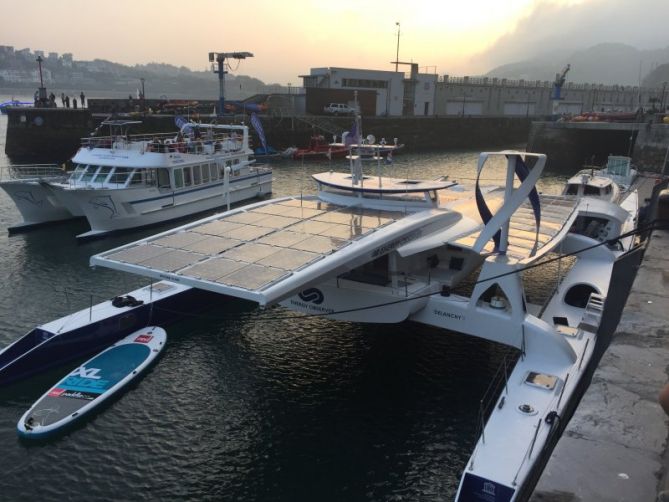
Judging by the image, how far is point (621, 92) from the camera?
128500mm

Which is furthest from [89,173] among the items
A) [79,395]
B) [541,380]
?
[541,380]

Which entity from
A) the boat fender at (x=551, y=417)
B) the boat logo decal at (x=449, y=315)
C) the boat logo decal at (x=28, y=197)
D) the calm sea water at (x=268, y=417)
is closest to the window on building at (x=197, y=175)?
the boat logo decal at (x=28, y=197)

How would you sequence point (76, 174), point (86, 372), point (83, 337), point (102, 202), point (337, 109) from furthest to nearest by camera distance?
1. point (337, 109)
2. point (76, 174)
3. point (102, 202)
4. point (83, 337)
5. point (86, 372)

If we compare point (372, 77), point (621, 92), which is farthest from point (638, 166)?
point (621, 92)

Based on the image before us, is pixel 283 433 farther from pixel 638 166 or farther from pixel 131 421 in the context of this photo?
pixel 638 166

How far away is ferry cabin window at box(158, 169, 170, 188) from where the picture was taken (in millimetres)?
35750

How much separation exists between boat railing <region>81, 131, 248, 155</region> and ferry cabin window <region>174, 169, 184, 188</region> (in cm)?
162

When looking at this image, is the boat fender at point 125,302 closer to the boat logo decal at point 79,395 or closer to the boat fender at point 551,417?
the boat logo decal at point 79,395

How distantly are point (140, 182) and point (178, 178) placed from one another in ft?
9.62

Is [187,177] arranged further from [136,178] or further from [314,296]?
[314,296]

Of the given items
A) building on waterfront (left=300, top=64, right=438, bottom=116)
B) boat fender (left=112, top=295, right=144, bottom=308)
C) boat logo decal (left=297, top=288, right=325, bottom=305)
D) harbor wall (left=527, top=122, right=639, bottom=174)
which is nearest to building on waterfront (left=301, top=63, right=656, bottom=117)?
building on waterfront (left=300, top=64, right=438, bottom=116)

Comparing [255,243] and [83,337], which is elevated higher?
[255,243]

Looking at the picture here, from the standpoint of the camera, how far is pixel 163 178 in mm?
35938

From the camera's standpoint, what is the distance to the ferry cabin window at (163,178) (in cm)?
3575
